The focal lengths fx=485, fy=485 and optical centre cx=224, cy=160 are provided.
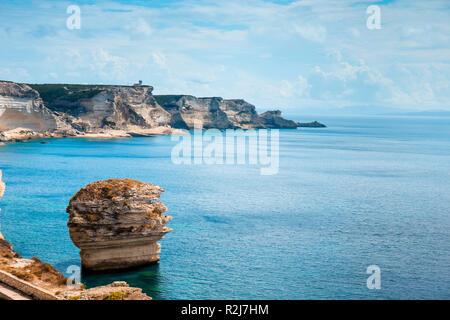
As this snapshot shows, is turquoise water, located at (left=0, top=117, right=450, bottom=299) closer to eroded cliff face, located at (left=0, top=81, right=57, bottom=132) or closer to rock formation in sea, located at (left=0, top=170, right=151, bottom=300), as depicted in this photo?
rock formation in sea, located at (left=0, top=170, right=151, bottom=300)

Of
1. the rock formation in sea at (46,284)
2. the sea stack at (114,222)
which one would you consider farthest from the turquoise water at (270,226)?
the rock formation in sea at (46,284)

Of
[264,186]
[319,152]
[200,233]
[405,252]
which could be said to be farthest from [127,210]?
[319,152]

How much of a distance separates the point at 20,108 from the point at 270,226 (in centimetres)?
9556

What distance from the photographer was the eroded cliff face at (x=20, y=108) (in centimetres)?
11794

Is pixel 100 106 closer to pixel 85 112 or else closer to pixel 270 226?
pixel 85 112

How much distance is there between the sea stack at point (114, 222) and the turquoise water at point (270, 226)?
1.21 m

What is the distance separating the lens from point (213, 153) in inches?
4616

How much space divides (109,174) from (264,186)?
25.9m

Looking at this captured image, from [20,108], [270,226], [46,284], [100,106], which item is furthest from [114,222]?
[100,106]

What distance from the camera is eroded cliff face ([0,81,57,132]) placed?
118 metres

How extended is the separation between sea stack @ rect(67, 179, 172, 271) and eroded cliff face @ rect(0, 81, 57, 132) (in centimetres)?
9687

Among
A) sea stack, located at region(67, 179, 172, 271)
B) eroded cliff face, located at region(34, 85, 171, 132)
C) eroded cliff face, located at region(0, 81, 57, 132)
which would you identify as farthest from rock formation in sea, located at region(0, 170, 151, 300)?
eroded cliff face, located at region(34, 85, 171, 132)

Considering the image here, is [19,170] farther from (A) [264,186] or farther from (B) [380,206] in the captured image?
(B) [380,206]

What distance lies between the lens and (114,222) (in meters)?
31.5
